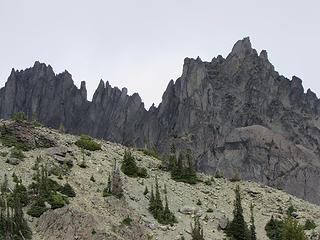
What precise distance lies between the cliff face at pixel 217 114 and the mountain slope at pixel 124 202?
55.3m

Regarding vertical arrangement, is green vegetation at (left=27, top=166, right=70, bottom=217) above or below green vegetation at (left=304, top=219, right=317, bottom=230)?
above

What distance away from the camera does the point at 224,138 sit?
127750mm

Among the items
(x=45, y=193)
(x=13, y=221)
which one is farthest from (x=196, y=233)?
(x=13, y=221)

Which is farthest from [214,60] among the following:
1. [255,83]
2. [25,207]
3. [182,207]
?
[25,207]

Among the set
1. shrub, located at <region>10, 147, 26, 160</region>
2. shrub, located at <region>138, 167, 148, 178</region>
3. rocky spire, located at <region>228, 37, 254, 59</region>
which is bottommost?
shrub, located at <region>138, 167, 148, 178</region>

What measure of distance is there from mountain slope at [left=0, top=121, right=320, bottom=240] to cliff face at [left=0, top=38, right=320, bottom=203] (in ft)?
181

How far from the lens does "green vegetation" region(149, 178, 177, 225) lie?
4966 cm

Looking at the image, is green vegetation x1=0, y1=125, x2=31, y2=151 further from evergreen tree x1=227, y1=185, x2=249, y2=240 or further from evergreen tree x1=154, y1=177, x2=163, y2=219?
evergreen tree x1=227, y1=185, x2=249, y2=240

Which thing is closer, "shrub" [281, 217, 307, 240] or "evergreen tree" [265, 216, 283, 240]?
"shrub" [281, 217, 307, 240]

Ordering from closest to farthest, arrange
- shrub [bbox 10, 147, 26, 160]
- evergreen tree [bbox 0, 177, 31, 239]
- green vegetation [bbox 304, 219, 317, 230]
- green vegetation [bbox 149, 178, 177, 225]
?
evergreen tree [bbox 0, 177, 31, 239], green vegetation [bbox 149, 178, 177, 225], shrub [bbox 10, 147, 26, 160], green vegetation [bbox 304, 219, 317, 230]

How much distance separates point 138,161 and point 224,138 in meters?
65.3

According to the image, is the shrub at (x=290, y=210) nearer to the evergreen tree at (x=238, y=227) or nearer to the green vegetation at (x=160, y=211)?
the evergreen tree at (x=238, y=227)

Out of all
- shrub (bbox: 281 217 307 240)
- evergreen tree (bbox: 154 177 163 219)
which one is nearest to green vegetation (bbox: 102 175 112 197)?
evergreen tree (bbox: 154 177 163 219)

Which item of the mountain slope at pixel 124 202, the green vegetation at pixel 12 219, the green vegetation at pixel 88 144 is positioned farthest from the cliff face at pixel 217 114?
the green vegetation at pixel 12 219
